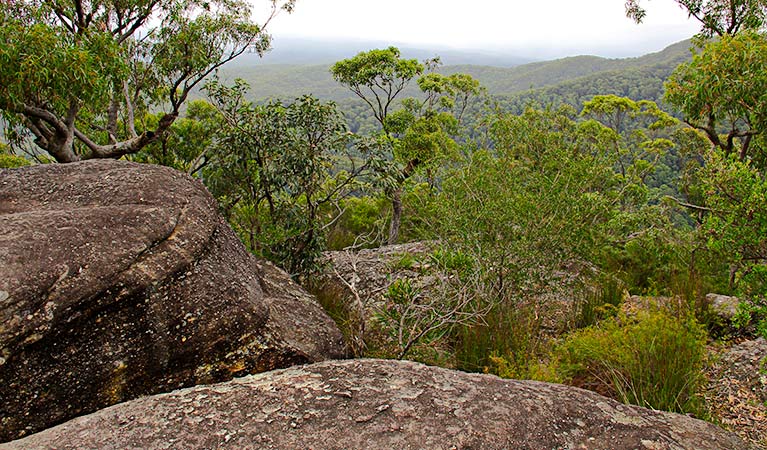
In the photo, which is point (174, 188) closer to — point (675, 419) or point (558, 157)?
point (675, 419)

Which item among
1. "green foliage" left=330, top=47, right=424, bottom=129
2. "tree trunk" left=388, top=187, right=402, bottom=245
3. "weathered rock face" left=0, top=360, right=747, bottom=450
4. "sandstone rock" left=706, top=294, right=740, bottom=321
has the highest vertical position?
"green foliage" left=330, top=47, right=424, bottom=129

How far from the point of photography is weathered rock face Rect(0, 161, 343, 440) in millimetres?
2895

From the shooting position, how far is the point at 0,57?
5.70 m

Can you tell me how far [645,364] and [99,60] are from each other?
811 centimetres

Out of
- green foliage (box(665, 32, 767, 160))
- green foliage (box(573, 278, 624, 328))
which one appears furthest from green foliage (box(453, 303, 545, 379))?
green foliage (box(665, 32, 767, 160))

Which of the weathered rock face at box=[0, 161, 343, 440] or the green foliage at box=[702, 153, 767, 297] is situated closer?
the weathered rock face at box=[0, 161, 343, 440]

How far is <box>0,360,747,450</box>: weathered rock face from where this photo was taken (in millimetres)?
2525

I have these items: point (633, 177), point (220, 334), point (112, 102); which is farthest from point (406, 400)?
point (112, 102)

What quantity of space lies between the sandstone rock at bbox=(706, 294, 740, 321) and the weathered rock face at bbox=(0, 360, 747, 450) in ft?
11.3

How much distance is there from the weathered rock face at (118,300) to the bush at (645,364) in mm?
2345

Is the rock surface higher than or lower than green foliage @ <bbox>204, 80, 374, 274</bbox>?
lower

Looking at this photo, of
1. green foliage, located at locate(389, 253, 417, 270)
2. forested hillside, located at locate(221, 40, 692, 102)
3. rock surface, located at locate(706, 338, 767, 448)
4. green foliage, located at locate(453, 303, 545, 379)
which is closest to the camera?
rock surface, located at locate(706, 338, 767, 448)

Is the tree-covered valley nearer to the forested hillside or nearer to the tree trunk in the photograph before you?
the tree trunk

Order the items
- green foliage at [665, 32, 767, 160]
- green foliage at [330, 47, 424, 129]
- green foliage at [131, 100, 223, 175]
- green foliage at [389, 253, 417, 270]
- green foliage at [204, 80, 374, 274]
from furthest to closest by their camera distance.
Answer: green foliage at [330, 47, 424, 129], green foliage at [131, 100, 223, 175], green foliage at [665, 32, 767, 160], green foliage at [204, 80, 374, 274], green foliage at [389, 253, 417, 270]
